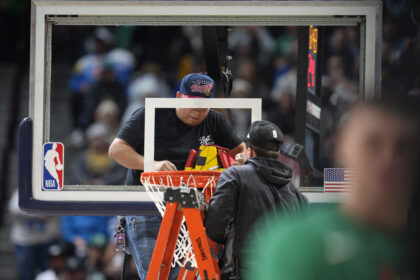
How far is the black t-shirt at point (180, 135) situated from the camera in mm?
4770

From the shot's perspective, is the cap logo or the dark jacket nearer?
the dark jacket

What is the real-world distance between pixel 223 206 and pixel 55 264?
4.96 metres

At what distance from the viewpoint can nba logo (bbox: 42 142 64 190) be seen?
4.82 metres

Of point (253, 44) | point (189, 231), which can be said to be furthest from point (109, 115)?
point (253, 44)

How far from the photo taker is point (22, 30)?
11906mm

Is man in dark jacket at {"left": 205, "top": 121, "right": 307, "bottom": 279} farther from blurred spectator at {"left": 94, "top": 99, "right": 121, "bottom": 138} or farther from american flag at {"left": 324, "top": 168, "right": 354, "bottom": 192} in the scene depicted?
blurred spectator at {"left": 94, "top": 99, "right": 121, "bottom": 138}

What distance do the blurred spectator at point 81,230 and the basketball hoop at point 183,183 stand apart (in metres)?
4.14

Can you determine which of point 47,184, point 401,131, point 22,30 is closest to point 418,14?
point 47,184

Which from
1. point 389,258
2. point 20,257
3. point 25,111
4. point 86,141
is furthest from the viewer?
point 25,111

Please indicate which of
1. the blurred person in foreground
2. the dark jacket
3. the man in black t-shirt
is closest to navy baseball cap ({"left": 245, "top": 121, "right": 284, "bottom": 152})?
the dark jacket

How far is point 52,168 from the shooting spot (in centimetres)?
483

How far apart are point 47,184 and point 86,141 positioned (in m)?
0.43

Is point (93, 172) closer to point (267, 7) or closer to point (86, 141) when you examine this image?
point (86, 141)

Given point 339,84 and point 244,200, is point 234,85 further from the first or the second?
point 244,200
